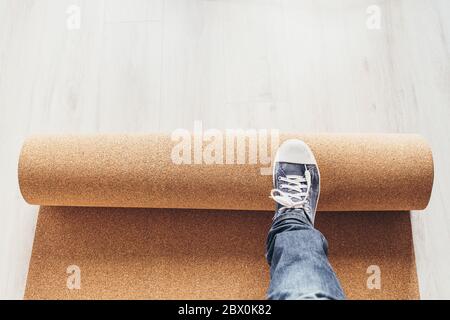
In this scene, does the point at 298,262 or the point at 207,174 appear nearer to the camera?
the point at 298,262

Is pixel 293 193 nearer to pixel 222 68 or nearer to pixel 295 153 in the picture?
pixel 295 153

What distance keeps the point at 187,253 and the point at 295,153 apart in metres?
0.40

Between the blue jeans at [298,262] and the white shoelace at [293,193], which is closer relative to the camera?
the blue jeans at [298,262]

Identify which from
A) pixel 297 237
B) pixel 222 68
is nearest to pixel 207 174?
pixel 297 237

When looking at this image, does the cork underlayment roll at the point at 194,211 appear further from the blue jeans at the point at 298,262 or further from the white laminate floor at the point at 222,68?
the white laminate floor at the point at 222,68

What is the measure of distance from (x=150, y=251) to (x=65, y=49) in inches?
31.0

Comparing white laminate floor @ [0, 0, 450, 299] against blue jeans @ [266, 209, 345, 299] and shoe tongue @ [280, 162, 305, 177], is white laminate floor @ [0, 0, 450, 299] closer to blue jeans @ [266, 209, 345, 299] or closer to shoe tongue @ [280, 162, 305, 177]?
shoe tongue @ [280, 162, 305, 177]

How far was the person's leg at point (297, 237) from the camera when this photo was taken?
825mm

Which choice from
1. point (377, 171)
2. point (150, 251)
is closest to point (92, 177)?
point (150, 251)

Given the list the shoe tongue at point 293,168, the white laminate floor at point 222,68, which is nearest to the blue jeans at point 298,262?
the shoe tongue at point 293,168

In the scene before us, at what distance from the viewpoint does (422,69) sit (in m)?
1.31

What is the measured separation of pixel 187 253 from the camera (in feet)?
3.52

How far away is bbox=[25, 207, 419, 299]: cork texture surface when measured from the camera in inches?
40.8

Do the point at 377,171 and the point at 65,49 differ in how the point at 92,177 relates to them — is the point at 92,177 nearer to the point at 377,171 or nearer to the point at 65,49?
the point at 65,49
